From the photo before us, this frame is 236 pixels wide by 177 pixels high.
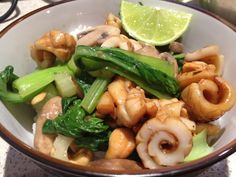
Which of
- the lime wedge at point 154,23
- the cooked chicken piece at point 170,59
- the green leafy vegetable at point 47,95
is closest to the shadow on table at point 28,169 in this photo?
the green leafy vegetable at point 47,95

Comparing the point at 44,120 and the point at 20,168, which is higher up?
the point at 44,120

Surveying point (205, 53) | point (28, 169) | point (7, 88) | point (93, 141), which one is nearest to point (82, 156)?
point (93, 141)

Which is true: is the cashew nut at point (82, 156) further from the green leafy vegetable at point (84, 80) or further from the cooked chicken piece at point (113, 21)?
the cooked chicken piece at point (113, 21)

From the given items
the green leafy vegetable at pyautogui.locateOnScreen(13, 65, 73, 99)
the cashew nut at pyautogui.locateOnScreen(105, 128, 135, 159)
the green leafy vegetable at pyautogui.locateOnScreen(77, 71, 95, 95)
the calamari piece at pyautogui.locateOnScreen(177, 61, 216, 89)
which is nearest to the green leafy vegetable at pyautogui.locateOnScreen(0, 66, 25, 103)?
the green leafy vegetable at pyautogui.locateOnScreen(13, 65, 73, 99)

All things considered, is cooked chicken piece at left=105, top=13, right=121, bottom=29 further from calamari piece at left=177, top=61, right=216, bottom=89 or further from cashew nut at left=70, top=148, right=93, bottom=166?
cashew nut at left=70, top=148, right=93, bottom=166

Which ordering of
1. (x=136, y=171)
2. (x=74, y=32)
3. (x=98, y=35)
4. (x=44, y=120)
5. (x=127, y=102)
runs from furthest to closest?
(x=74, y=32) < (x=98, y=35) < (x=44, y=120) < (x=127, y=102) < (x=136, y=171)

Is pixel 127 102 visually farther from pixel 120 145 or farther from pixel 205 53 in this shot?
pixel 205 53
